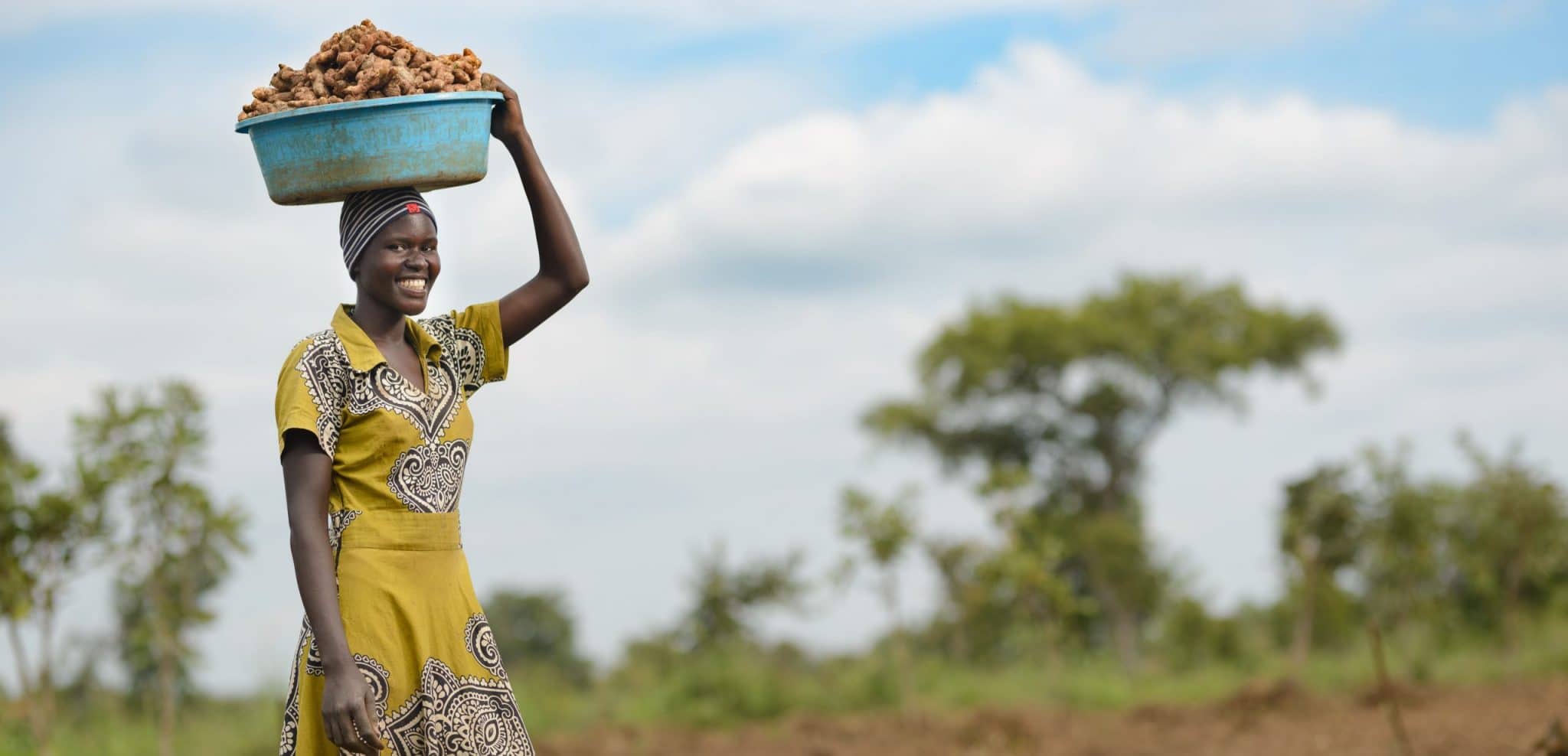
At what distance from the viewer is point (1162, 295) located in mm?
21953

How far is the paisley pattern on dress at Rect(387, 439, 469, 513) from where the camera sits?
2.73 metres

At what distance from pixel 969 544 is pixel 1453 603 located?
5.96 meters

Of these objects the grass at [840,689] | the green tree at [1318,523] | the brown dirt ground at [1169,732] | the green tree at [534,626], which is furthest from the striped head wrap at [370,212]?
the green tree at [534,626]

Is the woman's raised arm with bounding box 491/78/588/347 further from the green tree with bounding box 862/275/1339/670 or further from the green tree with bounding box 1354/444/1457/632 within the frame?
the green tree with bounding box 862/275/1339/670

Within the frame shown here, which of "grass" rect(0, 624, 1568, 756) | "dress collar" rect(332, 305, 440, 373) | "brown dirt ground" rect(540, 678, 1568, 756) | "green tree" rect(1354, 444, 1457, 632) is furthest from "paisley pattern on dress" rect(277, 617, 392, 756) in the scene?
"green tree" rect(1354, 444, 1457, 632)

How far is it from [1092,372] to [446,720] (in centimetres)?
1985

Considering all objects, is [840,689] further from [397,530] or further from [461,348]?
[397,530]

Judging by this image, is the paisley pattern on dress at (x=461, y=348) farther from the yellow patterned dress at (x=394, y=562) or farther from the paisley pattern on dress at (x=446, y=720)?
the paisley pattern on dress at (x=446, y=720)

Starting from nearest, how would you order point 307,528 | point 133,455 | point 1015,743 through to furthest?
point 307,528
point 133,455
point 1015,743

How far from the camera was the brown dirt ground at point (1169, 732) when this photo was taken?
7699 mm

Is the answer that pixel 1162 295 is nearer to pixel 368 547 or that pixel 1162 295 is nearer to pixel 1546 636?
pixel 1546 636

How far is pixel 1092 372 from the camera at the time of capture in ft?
72.1

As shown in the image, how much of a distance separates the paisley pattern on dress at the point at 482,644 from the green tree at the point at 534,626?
14948 mm

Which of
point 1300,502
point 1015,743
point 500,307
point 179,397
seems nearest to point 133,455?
point 179,397
